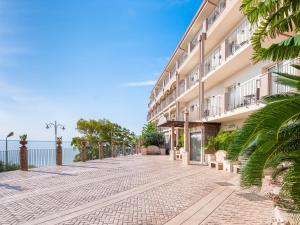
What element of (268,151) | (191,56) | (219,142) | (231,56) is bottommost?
(219,142)

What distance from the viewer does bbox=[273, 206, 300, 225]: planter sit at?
4.44 metres

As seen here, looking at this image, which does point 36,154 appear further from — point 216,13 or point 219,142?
point 216,13

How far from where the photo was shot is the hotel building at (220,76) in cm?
1459

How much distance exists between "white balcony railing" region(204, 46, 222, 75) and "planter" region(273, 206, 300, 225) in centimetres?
1539

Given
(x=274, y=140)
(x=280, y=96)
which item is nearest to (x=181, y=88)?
(x=280, y=96)

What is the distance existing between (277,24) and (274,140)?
2.71 meters

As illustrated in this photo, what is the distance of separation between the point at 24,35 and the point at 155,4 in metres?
7.27

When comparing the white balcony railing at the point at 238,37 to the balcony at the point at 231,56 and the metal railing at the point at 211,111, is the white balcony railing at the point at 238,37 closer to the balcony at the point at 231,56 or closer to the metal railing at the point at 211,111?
the balcony at the point at 231,56

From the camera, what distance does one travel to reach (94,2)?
10.2 metres

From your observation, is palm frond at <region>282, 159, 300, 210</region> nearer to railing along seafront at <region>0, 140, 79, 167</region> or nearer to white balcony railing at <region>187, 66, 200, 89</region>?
railing along seafront at <region>0, 140, 79, 167</region>

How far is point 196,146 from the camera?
22594mm

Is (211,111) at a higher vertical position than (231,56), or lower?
lower

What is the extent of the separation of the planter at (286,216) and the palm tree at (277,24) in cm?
257

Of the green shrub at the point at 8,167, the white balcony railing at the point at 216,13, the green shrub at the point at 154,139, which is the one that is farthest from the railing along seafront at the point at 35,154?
the white balcony railing at the point at 216,13
